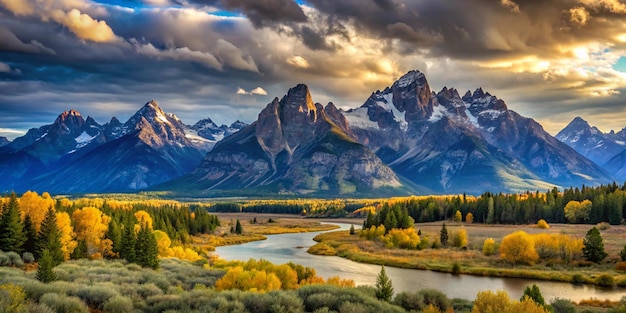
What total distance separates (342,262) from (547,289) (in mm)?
40295

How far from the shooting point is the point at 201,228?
15875 centimetres

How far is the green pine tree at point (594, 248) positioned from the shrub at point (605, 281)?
49.1 feet

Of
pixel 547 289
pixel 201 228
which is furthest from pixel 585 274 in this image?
pixel 201 228

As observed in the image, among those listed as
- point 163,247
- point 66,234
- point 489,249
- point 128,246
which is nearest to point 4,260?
point 128,246

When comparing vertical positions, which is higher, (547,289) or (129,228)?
(129,228)

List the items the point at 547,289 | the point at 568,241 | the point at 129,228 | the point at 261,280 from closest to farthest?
the point at 261,280
the point at 547,289
the point at 129,228
the point at 568,241

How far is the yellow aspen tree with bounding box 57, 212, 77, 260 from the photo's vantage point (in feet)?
258

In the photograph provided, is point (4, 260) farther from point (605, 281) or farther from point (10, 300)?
point (605, 281)

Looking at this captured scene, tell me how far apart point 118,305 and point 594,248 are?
7959 cm

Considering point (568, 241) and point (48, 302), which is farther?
point (568, 241)

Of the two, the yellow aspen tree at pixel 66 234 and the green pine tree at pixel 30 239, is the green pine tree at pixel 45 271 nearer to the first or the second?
the green pine tree at pixel 30 239

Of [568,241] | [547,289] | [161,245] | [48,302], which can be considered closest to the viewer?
[48,302]

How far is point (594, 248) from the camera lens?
8506 cm

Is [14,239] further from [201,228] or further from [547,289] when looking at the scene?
[201,228]
